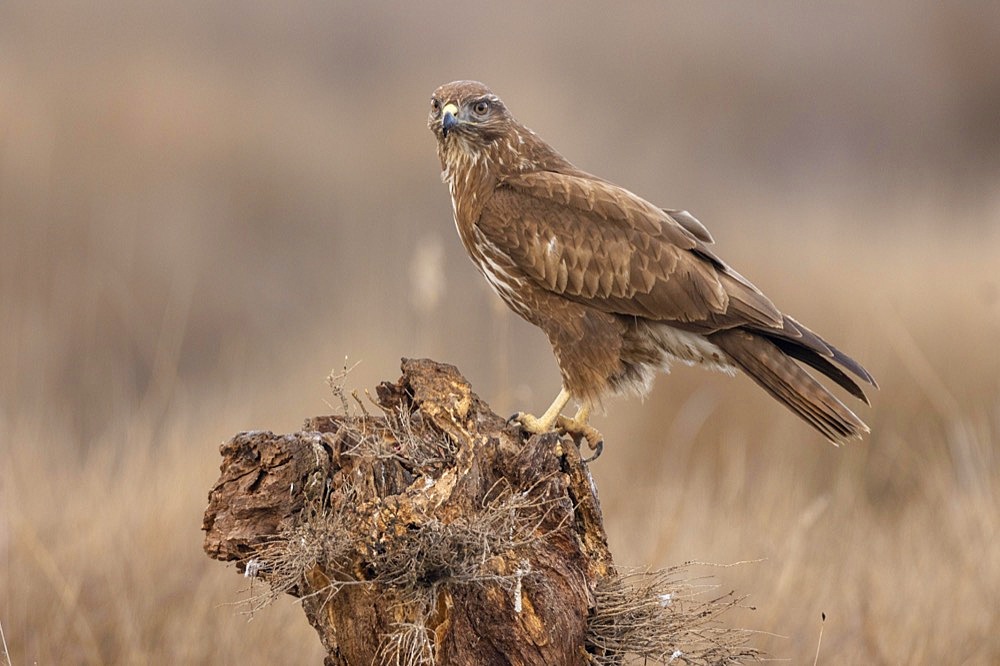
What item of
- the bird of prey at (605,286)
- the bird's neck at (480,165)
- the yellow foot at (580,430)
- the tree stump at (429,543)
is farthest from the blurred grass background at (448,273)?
the tree stump at (429,543)

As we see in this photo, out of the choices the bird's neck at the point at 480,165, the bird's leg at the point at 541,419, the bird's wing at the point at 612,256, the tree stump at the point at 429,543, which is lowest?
the tree stump at the point at 429,543

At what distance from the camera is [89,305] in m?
12.6

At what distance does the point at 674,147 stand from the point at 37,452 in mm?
12312

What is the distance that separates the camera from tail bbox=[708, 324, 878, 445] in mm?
4352

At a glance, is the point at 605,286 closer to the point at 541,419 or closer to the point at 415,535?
the point at 541,419

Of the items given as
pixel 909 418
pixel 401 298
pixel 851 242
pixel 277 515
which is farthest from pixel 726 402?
pixel 277 515

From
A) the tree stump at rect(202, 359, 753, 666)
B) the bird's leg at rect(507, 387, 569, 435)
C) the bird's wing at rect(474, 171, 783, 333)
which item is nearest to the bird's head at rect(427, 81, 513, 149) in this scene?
the bird's wing at rect(474, 171, 783, 333)

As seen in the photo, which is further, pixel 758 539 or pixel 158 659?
pixel 758 539

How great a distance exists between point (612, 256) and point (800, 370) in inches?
29.9

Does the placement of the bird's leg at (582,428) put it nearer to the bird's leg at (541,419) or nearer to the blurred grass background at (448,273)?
the bird's leg at (541,419)

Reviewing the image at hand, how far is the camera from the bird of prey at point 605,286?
4.48 meters

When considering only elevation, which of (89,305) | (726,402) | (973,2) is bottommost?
(726,402)

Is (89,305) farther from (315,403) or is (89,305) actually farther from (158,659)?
(158,659)

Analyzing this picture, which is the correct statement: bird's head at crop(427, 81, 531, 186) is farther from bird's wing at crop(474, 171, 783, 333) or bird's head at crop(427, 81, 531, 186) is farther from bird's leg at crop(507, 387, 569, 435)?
bird's leg at crop(507, 387, 569, 435)
